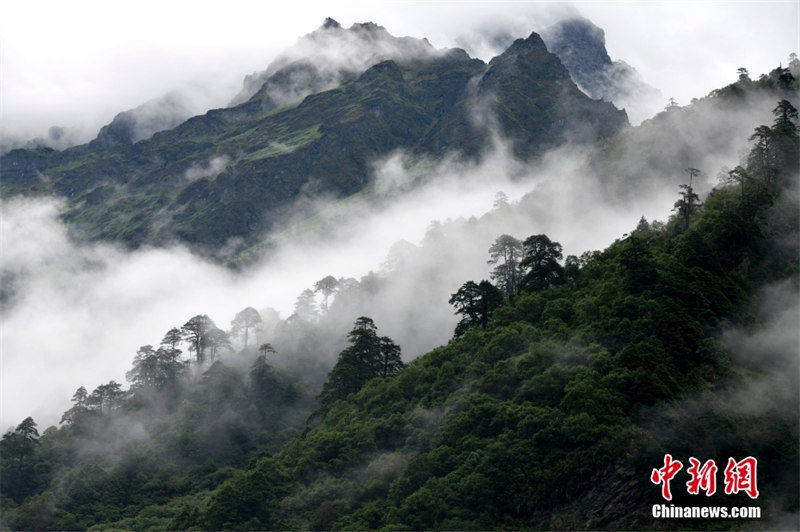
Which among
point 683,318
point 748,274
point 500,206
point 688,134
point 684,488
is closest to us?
point 684,488

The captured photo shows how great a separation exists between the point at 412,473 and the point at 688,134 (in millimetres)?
104830

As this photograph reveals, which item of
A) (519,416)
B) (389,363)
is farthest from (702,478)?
(389,363)

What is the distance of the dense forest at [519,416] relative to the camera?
261 feet

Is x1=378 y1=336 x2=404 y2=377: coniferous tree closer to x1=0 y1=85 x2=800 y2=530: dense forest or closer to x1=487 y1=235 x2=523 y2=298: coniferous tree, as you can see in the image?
x1=0 y1=85 x2=800 y2=530: dense forest

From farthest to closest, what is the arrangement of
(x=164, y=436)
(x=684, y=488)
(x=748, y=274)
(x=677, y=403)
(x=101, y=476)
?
1. (x=164, y=436)
2. (x=101, y=476)
3. (x=748, y=274)
4. (x=677, y=403)
5. (x=684, y=488)

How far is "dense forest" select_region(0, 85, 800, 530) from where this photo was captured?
7969cm

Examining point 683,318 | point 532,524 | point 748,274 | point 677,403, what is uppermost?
point 748,274

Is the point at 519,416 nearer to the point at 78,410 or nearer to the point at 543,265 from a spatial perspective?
the point at 543,265

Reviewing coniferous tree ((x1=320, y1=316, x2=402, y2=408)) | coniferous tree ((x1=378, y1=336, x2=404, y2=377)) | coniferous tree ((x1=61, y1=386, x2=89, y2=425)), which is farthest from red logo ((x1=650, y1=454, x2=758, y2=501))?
coniferous tree ((x1=61, y1=386, x2=89, y2=425))

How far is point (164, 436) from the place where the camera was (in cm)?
14262

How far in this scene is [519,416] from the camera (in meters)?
→ 90.8

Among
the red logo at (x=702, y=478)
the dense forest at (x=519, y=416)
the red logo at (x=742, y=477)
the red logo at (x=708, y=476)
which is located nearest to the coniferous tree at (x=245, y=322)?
the dense forest at (x=519, y=416)

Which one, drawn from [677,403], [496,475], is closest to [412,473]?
[496,475]

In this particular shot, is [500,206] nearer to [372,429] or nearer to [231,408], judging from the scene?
[231,408]
